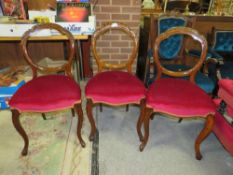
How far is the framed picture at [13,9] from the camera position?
5.40 feet

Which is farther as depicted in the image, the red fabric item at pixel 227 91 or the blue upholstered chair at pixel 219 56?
the blue upholstered chair at pixel 219 56

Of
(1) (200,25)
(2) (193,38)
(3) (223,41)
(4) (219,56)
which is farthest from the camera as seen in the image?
(1) (200,25)

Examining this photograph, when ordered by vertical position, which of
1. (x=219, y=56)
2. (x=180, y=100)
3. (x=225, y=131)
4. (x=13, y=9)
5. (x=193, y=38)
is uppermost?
(x=13, y=9)

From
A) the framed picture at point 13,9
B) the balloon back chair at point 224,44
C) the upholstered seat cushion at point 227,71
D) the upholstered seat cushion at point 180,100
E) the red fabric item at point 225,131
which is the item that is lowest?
the red fabric item at point 225,131

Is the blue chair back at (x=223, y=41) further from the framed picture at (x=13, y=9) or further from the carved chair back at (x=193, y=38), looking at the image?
the framed picture at (x=13, y=9)

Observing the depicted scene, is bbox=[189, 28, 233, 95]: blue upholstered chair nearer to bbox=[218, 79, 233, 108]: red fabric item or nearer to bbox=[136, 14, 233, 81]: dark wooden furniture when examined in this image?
bbox=[136, 14, 233, 81]: dark wooden furniture

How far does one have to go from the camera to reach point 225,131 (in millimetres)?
1380

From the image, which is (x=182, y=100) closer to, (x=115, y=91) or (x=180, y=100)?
(x=180, y=100)

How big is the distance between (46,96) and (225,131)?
133 centimetres

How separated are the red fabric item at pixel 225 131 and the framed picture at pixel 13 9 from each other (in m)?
1.88

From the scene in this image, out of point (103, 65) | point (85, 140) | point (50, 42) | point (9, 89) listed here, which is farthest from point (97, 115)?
point (50, 42)

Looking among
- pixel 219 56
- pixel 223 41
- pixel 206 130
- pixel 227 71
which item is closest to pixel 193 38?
pixel 219 56

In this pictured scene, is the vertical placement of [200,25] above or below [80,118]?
above

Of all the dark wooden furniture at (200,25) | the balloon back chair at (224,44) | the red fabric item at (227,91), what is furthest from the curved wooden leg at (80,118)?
the balloon back chair at (224,44)
